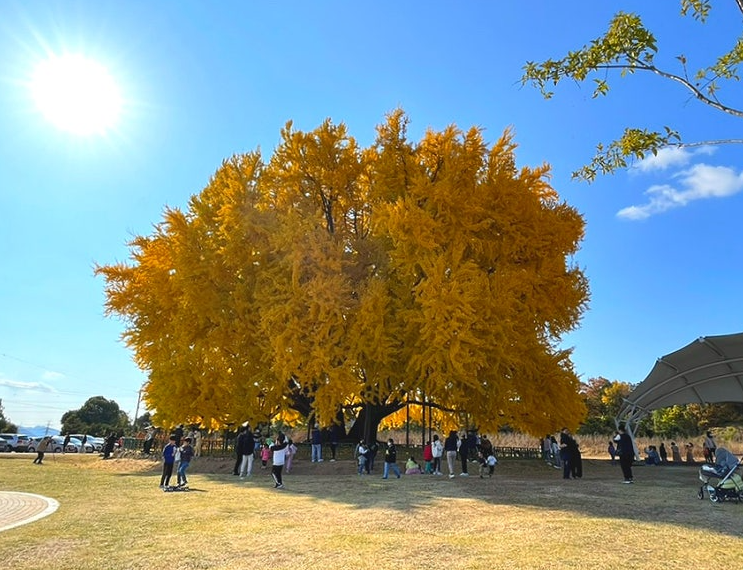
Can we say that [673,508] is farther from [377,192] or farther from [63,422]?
[63,422]

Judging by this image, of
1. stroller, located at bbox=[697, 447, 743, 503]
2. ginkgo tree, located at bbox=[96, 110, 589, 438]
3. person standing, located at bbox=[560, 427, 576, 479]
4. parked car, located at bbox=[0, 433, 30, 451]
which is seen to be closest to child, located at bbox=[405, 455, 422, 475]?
ginkgo tree, located at bbox=[96, 110, 589, 438]

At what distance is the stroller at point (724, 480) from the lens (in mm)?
10742

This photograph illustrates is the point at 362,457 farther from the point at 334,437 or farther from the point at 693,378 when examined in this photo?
the point at 693,378

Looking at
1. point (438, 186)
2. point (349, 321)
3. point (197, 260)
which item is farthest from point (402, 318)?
point (197, 260)

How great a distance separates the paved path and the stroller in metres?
13.5

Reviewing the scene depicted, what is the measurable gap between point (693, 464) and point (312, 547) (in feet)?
81.6

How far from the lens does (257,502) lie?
1177 centimetres

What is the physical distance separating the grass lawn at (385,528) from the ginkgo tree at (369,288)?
6624mm

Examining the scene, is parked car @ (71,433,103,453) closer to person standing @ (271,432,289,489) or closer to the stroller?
person standing @ (271,432,289,489)

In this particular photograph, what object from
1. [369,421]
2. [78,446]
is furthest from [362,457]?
[78,446]

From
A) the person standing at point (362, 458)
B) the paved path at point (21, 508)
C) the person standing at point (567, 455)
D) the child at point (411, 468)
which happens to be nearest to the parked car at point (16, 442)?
the paved path at point (21, 508)

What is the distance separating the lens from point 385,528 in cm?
843

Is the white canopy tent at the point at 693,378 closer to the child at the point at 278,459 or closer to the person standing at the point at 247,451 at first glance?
the child at the point at 278,459

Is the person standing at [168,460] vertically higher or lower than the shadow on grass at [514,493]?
higher
